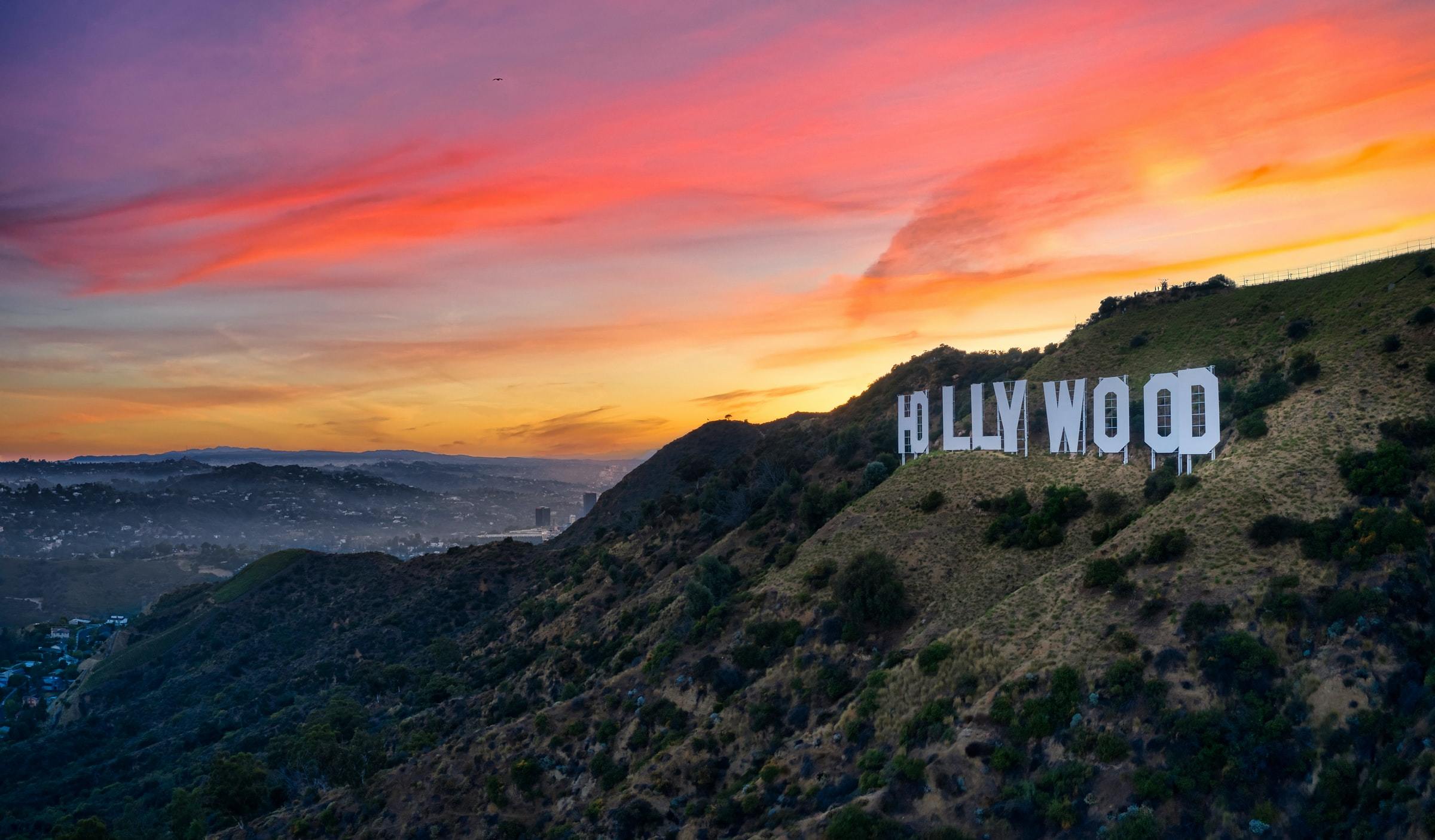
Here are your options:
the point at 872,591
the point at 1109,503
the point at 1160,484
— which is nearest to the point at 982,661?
the point at 872,591

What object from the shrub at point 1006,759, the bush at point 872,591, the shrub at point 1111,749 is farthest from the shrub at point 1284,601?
the bush at point 872,591

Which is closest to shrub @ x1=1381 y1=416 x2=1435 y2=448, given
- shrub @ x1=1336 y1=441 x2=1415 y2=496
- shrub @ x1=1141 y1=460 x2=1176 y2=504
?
shrub @ x1=1336 y1=441 x2=1415 y2=496

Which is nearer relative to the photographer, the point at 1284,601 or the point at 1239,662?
the point at 1239,662

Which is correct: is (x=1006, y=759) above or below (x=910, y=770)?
above

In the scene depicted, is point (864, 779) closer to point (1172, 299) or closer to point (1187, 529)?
point (1187, 529)

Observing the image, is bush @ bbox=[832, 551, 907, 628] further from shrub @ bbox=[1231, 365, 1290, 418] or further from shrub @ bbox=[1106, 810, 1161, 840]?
shrub @ bbox=[1231, 365, 1290, 418]

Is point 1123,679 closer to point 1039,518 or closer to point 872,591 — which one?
point 872,591
